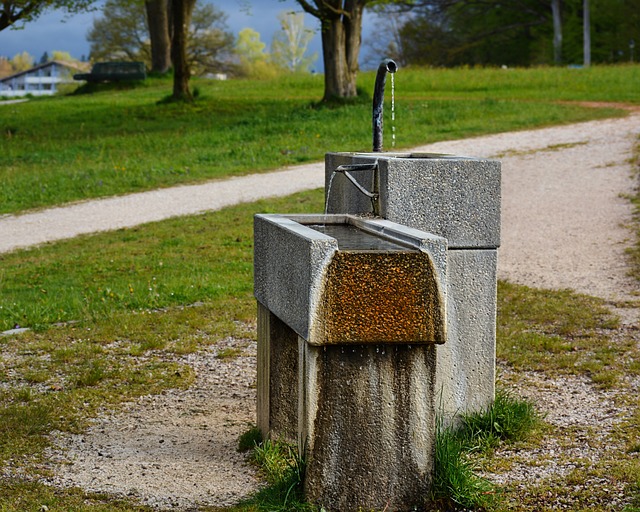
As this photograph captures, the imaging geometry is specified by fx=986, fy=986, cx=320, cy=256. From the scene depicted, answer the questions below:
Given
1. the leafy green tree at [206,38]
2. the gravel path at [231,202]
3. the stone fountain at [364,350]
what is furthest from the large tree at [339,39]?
the leafy green tree at [206,38]

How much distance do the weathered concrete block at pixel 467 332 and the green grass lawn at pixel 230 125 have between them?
33.3ft

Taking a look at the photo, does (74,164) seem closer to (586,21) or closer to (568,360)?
(568,360)

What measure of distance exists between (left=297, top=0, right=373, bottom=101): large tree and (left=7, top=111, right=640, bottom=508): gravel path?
19.0 feet

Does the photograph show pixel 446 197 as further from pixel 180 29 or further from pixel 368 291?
pixel 180 29

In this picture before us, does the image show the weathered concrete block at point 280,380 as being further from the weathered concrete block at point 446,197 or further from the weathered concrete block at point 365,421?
the weathered concrete block at point 446,197

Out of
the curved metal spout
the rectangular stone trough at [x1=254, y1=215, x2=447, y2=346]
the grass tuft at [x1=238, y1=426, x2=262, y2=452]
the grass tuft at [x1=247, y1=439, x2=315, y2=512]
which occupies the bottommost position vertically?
the grass tuft at [x1=238, y1=426, x2=262, y2=452]

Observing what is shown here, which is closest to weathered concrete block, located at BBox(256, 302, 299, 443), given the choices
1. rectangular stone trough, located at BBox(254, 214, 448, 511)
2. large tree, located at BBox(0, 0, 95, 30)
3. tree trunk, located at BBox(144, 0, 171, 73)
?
rectangular stone trough, located at BBox(254, 214, 448, 511)

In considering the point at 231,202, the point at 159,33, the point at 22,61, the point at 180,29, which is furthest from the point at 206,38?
the point at 22,61

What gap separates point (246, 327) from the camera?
741cm

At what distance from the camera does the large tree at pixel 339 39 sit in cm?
2277

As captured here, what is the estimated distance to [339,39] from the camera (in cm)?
2305

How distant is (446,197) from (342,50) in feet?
62.4

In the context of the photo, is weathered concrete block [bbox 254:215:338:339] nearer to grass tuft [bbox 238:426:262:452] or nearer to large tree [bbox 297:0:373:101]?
grass tuft [bbox 238:426:262:452]

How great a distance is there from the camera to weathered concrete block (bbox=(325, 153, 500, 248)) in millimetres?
4742
